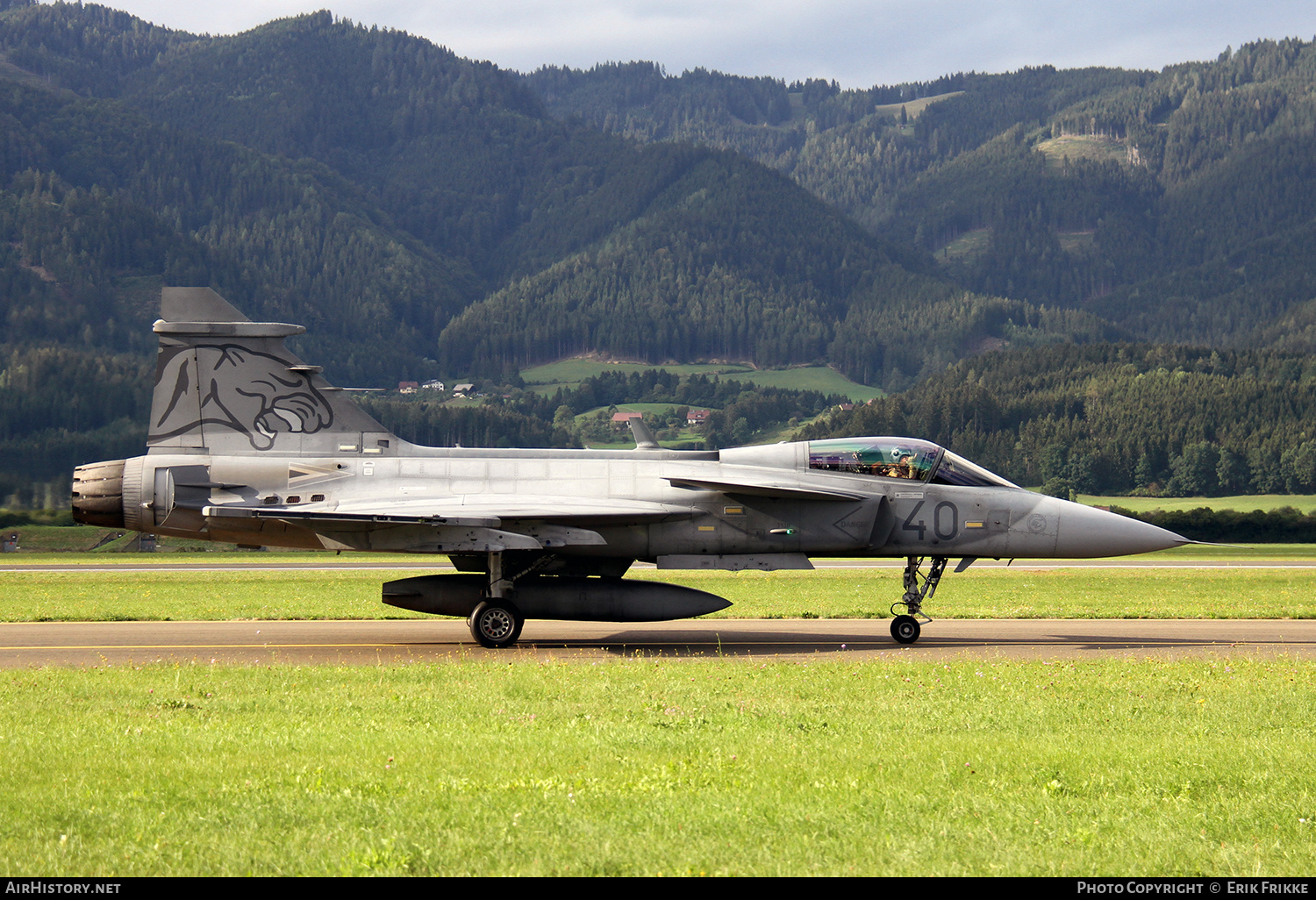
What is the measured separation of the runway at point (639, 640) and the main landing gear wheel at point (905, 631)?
0.20 meters

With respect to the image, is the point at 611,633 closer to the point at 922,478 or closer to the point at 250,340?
the point at 922,478

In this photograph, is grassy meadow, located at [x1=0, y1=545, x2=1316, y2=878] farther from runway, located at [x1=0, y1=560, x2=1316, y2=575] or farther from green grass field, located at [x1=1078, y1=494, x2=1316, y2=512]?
green grass field, located at [x1=1078, y1=494, x2=1316, y2=512]

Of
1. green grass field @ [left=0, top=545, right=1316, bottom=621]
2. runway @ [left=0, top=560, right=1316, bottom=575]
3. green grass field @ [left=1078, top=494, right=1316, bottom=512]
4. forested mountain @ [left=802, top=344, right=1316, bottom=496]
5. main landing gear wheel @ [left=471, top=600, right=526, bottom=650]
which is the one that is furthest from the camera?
forested mountain @ [left=802, top=344, right=1316, bottom=496]

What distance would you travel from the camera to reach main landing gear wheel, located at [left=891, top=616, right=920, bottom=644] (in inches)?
741

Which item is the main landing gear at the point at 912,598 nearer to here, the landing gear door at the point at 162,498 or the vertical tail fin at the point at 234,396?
the vertical tail fin at the point at 234,396

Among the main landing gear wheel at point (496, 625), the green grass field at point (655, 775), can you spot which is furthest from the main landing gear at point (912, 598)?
the main landing gear wheel at point (496, 625)

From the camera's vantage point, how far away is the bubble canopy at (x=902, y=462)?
1955 centimetres

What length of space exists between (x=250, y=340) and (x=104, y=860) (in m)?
14.0

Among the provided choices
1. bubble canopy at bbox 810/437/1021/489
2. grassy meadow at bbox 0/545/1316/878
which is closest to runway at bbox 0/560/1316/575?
bubble canopy at bbox 810/437/1021/489

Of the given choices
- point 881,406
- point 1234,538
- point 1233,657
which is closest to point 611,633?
point 1233,657

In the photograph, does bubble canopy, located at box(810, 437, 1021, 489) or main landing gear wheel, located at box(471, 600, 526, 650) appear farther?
bubble canopy, located at box(810, 437, 1021, 489)

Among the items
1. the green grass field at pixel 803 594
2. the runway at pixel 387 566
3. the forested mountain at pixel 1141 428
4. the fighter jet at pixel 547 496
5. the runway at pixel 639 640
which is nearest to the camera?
the runway at pixel 639 640

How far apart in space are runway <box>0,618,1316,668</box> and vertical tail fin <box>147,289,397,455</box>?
3.39m

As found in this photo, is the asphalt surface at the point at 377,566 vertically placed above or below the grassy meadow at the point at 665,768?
below
